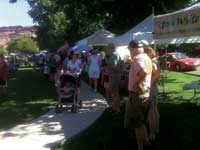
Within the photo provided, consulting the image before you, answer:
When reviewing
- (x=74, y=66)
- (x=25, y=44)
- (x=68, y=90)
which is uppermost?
(x=25, y=44)

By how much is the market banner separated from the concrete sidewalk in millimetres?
2779

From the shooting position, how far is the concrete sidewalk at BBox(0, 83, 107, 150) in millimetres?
9297

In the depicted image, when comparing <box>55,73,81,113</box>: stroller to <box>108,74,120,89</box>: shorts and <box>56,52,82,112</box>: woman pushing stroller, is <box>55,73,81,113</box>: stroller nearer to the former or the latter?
<box>56,52,82,112</box>: woman pushing stroller

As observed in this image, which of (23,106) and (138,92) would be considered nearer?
(138,92)

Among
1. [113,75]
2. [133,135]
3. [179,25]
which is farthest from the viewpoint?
[113,75]

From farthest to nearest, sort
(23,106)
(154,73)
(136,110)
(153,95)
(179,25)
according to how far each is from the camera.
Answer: (23,106) → (179,25) → (153,95) → (154,73) → (136,110)

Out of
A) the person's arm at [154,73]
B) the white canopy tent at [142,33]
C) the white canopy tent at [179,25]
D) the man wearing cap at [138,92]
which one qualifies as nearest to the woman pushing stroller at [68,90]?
the white canopy tent at [142,33]

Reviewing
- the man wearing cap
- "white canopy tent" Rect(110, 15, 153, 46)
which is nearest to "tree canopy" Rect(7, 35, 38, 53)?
"white canopy tent" Rect(110, 15, 153, 46)

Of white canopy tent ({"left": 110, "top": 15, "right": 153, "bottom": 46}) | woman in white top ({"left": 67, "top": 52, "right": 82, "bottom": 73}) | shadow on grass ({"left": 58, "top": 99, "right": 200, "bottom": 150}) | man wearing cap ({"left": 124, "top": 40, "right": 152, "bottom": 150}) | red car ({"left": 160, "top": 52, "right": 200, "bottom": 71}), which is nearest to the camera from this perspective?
man wearing cap ({"left": 124, "top": 40, "right": 152, "bottom": 150})

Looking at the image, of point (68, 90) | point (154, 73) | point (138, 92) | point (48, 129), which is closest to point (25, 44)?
point (68, 90)

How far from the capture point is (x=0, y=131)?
10602 mm

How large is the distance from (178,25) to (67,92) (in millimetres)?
4472

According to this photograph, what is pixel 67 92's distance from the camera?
520 inches

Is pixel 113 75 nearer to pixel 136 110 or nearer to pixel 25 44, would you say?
pixel 136 110
